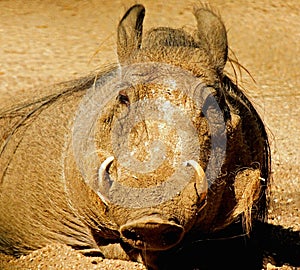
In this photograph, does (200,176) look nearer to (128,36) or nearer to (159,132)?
(159,132)

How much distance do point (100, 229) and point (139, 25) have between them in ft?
2.89

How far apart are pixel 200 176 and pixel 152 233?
0.27m

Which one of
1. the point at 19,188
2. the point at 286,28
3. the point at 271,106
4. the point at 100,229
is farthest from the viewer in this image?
the point at 286,28

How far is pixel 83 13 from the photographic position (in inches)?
252

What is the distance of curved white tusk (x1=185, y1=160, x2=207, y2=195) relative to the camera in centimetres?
293

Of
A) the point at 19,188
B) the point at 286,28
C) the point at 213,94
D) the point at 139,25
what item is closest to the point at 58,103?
the point at 19,188

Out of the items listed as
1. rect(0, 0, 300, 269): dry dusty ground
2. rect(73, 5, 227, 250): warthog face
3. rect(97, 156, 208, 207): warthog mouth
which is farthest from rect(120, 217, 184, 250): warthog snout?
rect(0, 0, 300, 269): dry dusty ground

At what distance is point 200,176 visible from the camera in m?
2.95

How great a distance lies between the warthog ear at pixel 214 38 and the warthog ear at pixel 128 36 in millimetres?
269

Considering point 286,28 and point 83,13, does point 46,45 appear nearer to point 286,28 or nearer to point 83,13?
point 83,13

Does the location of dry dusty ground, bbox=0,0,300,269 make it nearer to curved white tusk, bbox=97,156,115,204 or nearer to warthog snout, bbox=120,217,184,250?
warthog snout, bbox=120,217,184,250

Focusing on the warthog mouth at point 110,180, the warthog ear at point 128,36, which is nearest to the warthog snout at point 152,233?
the warthog mouth at point 110,180

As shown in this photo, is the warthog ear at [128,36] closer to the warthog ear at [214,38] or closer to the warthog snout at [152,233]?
the warthog ear at [214,38]

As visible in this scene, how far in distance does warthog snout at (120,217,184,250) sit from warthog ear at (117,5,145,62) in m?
0.77
